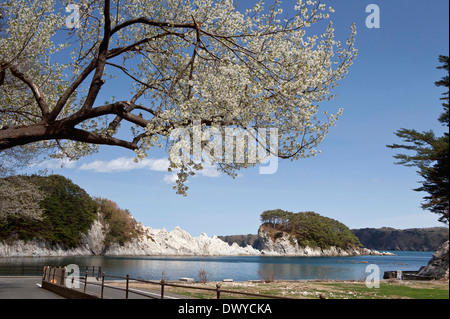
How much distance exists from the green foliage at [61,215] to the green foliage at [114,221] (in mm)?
16046

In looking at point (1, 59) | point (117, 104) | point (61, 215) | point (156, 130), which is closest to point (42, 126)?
point (117, 104)

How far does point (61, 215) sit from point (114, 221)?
37771 millimetres

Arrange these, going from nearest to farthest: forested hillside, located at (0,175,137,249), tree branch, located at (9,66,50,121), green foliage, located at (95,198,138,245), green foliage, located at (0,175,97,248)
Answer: tree branch, located at (9,66,50,121), forested hillside, located at (0,175,137,249), green foliage, located at (0,175,97,248), green foliage, located at (95,198,138,245)

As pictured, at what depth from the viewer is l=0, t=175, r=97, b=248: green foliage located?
320ft

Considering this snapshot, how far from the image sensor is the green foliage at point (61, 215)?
97438 millimetres

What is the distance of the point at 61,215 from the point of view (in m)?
111

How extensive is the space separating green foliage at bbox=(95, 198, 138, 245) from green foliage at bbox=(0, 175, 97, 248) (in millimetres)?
16046

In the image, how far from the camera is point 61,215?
111375mm

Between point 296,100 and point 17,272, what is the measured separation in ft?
129

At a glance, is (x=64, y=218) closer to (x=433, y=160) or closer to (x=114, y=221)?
(x=114, y=221)

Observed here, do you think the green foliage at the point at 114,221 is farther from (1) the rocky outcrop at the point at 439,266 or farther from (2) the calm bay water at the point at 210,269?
(1) the rocky outcrop at the point at 439,266

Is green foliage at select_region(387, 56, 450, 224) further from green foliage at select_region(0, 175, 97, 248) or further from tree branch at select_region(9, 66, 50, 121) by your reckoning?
green foliage at select_region(0, 175, 97, 248)

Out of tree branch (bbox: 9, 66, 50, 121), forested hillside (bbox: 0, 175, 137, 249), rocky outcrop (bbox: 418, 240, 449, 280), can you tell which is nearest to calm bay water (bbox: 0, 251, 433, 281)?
rocky outcrop (bbox: 418, 240, 449, 280)

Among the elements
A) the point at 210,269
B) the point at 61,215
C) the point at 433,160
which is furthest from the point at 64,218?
the point at 433,160
